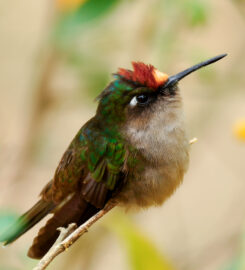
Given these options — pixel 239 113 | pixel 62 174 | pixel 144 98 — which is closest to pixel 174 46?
pixel 144 98

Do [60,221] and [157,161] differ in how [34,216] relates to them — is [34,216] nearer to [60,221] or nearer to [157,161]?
[60,221]

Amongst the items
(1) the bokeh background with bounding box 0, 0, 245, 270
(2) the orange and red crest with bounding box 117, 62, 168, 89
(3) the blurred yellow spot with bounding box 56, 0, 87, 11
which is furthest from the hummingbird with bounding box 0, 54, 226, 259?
(3) the blurred yellow spot with bounding box 56, 0, 87, 11

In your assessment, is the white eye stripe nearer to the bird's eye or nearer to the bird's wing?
the bird's eye

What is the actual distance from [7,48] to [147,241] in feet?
7.63

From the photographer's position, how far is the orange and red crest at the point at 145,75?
2.48m

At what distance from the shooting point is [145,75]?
2490 mm

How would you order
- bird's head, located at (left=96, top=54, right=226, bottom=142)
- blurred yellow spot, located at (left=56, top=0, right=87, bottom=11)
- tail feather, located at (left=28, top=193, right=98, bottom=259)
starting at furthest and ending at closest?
1. blurred yellow spot, located at (left=56, top=0, right=87, bottom=11)
2. bird's head, located at (left=96, top=54, right=226, bottom=142)
3. tail feather, located at (left=28, top=193, right=98, bottom=259)

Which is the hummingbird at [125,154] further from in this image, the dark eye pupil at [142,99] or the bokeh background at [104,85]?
the bokeh background at [104,85]

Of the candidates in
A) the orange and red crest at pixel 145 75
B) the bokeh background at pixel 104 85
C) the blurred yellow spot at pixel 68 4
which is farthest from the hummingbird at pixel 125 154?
the blurred yellow spot at pixel 68 4

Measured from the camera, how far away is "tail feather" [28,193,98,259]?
238cm

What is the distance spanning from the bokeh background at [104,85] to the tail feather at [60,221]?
4.0 inches

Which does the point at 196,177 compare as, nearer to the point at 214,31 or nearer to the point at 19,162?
the point at 214,31

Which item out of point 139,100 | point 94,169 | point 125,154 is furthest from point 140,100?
point 94,169

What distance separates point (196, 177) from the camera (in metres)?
5.02
